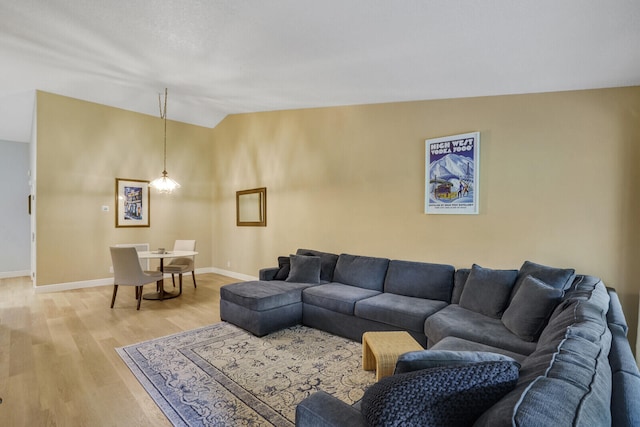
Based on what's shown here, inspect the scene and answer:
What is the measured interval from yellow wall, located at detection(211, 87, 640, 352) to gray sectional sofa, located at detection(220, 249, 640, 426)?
17.2 inches

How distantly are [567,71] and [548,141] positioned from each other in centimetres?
73

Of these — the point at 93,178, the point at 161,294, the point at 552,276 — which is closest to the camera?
the point at 552,276

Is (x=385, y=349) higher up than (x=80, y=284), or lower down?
higher up

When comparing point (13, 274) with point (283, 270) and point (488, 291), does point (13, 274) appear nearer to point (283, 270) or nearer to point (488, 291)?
point (283, 270)

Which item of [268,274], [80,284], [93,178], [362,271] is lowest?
[80,284]

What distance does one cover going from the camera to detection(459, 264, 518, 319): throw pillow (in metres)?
2.74

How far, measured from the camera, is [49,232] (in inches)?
204

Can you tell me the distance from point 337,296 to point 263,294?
80 cm

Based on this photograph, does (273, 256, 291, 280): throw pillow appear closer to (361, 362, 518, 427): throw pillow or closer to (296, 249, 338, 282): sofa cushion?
(296, 249, 338, 282): sofa cushion

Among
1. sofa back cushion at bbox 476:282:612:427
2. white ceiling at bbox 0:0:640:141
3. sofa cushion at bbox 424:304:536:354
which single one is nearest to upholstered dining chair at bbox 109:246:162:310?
white ceiling at bbox 0:0:640:141

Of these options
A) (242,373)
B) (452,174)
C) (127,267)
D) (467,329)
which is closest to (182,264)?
(127,267)

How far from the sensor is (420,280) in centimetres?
346

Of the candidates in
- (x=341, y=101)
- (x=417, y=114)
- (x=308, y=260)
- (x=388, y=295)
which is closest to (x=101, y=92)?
(x=341, y=101)

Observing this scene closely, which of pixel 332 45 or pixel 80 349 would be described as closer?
pixel 332 45
